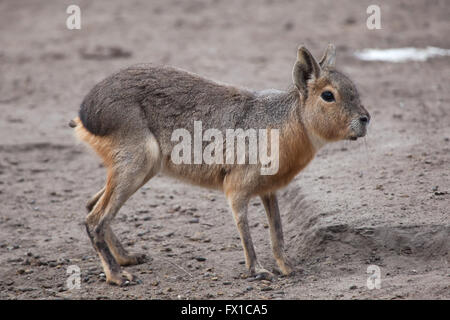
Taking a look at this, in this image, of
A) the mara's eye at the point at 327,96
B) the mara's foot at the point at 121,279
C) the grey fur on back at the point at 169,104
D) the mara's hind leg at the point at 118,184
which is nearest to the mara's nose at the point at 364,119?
the mara's eye at the point at 327,96

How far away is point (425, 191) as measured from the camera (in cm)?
617

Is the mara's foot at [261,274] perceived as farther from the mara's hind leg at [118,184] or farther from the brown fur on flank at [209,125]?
the mara's hind leg at [118,184]

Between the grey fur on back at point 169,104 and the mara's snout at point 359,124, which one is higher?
A: the grey fur on back at point 169,104

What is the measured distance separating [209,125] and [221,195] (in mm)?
1766

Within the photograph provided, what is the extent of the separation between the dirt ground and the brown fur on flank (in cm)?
45

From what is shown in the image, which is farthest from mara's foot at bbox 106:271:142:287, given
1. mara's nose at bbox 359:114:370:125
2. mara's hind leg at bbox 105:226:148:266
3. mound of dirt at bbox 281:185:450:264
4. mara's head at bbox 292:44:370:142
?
mara's nose at bbox 359:114:370:125

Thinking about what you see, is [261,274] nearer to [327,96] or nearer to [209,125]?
[209,125]

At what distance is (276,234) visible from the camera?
5777 millimetres

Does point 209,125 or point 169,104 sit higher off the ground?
point 169,104

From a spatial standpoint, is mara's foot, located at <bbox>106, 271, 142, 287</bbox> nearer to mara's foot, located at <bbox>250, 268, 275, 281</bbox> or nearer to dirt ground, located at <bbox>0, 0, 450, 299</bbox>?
dirt ground, located at <bbox>0, 0, 450, 299</bbox>

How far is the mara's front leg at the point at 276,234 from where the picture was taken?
5.70 metres

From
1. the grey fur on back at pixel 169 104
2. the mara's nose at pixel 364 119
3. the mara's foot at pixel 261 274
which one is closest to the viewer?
the mara's nose at pixel 364 119

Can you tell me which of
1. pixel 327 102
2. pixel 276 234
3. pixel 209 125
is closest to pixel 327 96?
pixel 327 102

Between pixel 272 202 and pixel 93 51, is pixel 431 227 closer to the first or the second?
pixel 272 202
